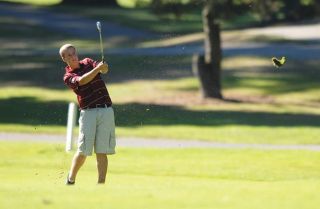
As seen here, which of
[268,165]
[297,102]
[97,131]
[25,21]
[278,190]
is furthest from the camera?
[25,21]

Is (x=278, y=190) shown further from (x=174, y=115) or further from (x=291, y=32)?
(x=291, y=32)

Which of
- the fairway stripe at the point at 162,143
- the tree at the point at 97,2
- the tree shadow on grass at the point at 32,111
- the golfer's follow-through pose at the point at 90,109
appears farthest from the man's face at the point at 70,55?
the tree at the point at 97,2

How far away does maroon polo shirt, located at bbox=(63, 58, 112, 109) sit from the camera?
12227 mm

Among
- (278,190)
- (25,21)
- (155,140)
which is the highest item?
(278,190)

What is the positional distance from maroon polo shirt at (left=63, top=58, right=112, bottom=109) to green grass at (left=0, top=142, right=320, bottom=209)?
3.04 ft

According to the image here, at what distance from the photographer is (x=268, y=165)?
689 inches

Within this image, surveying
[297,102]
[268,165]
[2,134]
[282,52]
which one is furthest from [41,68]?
[268,165]

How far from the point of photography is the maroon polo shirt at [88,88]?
1223cm

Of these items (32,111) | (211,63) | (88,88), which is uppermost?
(88,88)

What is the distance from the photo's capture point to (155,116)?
29062mm

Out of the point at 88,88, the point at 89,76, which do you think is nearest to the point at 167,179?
the point at 88,88

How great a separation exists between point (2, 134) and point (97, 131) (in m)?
11.8

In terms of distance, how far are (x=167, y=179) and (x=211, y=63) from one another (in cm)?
1939

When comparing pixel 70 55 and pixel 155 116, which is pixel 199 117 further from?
pixel 70 55
